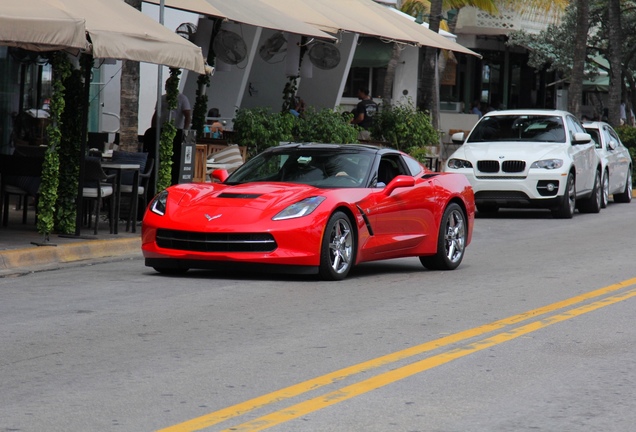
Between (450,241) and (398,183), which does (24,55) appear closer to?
(450,241)

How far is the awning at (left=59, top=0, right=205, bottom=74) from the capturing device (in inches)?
514

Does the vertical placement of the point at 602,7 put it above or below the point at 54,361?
above

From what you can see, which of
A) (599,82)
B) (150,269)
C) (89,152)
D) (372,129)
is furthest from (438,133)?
(599,82)

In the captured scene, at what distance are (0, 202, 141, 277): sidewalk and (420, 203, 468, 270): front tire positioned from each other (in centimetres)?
337

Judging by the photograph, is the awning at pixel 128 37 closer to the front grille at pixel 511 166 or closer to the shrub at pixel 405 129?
the front grille at pixel 511 166

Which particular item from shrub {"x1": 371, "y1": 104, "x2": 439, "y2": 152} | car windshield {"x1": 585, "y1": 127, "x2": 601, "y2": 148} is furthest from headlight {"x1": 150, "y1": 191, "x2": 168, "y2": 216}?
car windshield {"x1": 585, "y1": 127, "x2": 601, "y2": 148}

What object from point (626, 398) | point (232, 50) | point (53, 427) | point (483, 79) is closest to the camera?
point (53, 427)

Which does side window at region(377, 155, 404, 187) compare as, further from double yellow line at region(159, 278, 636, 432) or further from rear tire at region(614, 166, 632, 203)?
rear tire at region(614, 166, 632, 203)

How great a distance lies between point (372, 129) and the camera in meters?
24.6

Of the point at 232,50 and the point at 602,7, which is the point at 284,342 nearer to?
the point at 232,50

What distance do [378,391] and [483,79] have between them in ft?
141

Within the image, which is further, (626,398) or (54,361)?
(54,361)

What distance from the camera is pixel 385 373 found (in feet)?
23.7

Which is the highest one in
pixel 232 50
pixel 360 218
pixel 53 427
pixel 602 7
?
pixel 602 7
